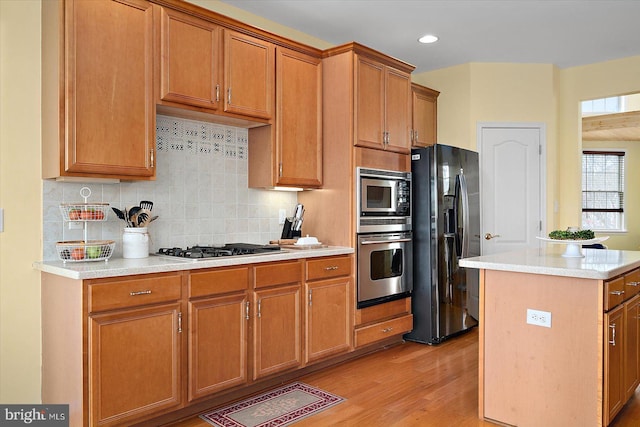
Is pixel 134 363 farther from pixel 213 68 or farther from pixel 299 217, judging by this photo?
pixel 213 68

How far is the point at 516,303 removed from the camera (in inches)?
98.7

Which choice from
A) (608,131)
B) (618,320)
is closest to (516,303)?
(618,320)

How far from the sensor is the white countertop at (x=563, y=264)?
7.33ft

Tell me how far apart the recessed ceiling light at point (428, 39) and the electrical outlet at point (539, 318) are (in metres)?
2.77

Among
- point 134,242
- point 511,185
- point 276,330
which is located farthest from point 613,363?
point 511,185

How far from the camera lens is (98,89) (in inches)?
99.7

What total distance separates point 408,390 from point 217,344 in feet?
4.13

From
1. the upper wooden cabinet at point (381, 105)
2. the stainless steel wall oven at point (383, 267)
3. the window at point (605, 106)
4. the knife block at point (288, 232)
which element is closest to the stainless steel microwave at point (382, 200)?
the stainless steel wall oven at point (383, 267)

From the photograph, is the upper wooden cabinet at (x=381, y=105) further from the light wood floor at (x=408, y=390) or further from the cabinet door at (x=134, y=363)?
the cabinet door at (x=134, y=363)

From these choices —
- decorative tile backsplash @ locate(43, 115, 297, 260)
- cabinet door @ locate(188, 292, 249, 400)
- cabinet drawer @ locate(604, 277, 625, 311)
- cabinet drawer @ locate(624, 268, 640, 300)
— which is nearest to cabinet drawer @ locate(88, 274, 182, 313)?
cabinet door @ locate(188, 292, 249, 400)

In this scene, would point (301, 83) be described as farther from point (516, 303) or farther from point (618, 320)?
point (618, 320)

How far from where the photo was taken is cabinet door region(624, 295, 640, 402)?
256 cm

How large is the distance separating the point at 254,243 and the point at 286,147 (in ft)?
2.59

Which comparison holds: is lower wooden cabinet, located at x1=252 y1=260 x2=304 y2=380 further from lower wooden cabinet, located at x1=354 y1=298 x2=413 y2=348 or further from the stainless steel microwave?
the stainless steel microwave
